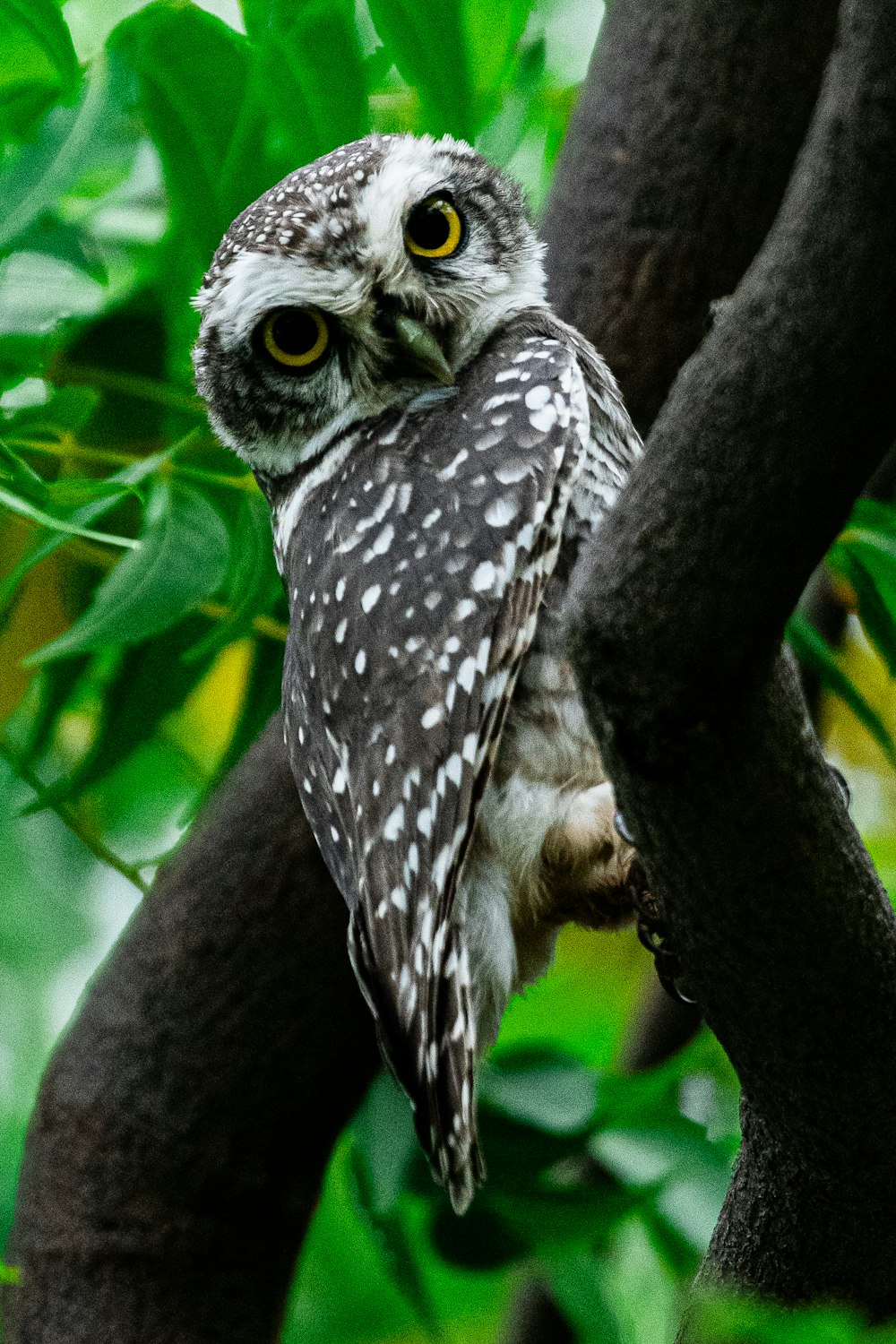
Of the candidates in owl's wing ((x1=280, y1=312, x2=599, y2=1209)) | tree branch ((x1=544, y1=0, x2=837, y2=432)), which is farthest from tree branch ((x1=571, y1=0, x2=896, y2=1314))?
Answer: tree branch ((x1=544, y1=0, x2=837, y2=432))

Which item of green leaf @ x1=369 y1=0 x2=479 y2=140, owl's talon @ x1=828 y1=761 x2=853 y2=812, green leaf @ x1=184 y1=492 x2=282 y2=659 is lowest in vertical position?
owl's talon @ x1=828 y1=761 x2=853 y2=812

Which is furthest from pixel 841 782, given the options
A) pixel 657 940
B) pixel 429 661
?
pixel 429 661

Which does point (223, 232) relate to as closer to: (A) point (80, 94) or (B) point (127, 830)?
(A) point (80, 94)

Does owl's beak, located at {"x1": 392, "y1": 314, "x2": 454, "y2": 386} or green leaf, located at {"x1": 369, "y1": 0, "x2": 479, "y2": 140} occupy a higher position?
green leaf, located at {"x1": 369, "y1": 0, "x2": 479, "y2": 140}

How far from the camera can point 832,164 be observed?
1.05 m

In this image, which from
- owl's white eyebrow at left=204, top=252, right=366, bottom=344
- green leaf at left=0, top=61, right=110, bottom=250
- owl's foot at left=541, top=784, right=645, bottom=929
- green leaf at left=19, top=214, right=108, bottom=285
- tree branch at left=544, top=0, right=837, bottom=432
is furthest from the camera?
tree branch at left=544, top=0, right=837, bottom=432

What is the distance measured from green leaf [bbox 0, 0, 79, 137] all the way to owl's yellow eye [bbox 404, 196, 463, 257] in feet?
1.79

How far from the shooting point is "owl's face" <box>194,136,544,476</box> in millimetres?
1976

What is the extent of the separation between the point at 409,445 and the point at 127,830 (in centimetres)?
233

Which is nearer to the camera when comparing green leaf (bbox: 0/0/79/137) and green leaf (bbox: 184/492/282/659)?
green leaf (bbox: 0/0/79/137)

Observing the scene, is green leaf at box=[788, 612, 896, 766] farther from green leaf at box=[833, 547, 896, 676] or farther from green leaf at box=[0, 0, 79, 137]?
Result: green leaf at box=[0, 0, 79, 137]

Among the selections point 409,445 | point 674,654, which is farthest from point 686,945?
point 409,445

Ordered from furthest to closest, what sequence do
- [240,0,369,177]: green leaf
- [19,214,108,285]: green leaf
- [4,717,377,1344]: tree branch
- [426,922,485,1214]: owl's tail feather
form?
[4,717,377,1344]: tree branch → [19,214,108,285]: green leaf → [240,0,369,177]: green leaf → [426,922,485,1214]: owl's tail feather

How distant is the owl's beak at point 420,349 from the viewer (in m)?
1.97
